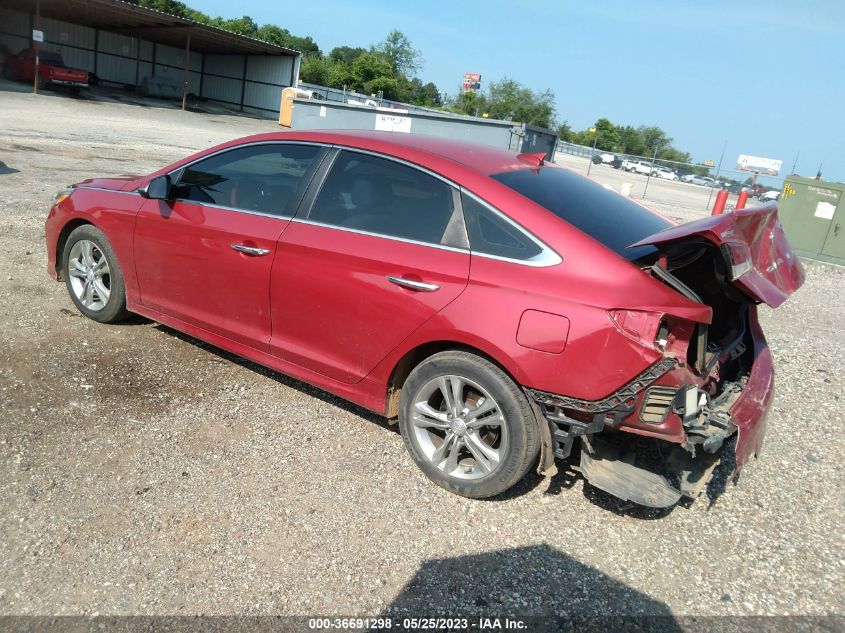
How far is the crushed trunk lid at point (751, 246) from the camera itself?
282cm

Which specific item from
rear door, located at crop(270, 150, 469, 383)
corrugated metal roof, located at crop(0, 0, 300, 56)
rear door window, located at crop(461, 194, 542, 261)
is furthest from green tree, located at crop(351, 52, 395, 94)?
rear door window, located at crop(461, 194, 542, 261)

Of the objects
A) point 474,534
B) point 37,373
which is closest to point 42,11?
point 37,373

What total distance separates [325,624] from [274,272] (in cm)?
193

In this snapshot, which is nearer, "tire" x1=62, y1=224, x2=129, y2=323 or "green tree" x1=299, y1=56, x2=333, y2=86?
"tire" x1=62, y1=224, x2=129, y2=323

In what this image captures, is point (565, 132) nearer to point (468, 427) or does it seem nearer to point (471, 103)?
point (471, 103)

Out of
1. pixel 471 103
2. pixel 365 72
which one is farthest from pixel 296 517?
pixel 471 103

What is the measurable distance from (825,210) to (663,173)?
2081cm

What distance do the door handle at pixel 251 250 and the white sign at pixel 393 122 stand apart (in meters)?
10.4

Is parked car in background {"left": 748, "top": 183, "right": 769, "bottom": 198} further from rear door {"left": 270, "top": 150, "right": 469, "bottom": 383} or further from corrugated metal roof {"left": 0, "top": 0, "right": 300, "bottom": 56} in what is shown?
corrugated metal roof {"left": 0, "top": 0, "right": 300, "bottom": 56}

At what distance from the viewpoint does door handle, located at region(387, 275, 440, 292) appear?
3174mm

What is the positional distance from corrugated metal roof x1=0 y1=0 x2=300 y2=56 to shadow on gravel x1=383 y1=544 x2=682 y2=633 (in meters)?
32.0

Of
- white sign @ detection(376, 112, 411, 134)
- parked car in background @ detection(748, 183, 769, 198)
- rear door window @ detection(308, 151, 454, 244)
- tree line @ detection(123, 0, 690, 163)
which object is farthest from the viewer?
tree line @ detection(123, 0, 690, 163)

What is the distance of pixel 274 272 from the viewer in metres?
3.70

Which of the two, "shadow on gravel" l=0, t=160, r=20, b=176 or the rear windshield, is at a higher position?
the rear windshield
